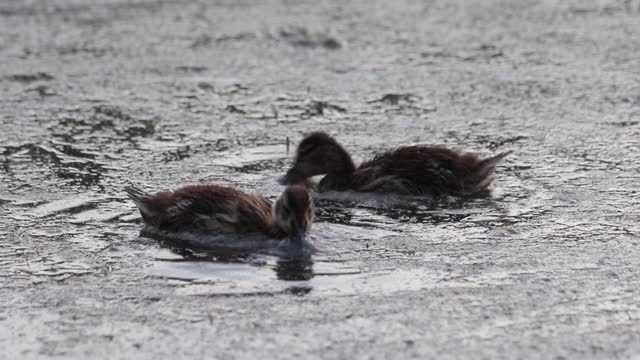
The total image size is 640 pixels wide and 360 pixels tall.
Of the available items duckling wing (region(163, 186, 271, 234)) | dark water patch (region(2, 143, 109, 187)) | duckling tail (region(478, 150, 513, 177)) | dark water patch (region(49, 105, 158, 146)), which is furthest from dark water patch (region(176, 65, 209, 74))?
duckling wing (region(163, 186, 271, 234))

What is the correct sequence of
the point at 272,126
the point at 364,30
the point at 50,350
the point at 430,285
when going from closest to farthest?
the point at 50,350 < the point at 430,285 < the point at 272,126 < the point at 364,30

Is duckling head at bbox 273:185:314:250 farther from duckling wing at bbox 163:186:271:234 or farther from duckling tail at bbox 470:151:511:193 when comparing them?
duckling tail at bbox 470:151:511:193

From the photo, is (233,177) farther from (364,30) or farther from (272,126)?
(364,30)

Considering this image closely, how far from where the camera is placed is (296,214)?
7363mm

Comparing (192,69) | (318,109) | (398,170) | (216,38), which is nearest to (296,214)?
(398,170)

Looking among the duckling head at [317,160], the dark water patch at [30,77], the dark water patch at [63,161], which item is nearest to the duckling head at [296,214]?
the duckling head at [317,160]

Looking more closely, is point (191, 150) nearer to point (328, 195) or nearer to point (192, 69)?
point (328, 195)

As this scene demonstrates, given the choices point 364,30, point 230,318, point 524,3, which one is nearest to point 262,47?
point 364,30

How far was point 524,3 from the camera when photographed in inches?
663

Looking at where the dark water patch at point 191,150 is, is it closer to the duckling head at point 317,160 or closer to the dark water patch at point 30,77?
the duckling head at point 317,160

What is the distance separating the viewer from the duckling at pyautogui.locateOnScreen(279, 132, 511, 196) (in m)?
8.92

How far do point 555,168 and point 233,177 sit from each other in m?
2.42

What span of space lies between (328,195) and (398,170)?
0.57 meters

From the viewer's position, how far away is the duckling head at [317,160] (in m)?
9.22
